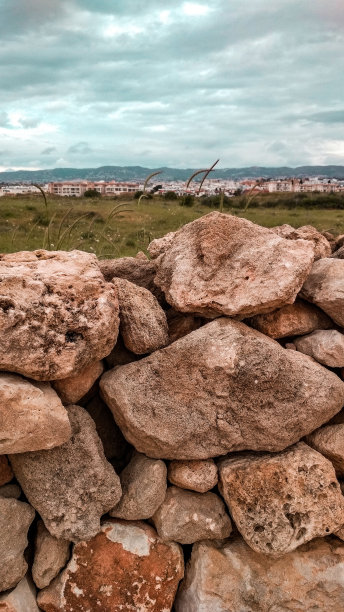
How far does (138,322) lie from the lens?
3.55 meters

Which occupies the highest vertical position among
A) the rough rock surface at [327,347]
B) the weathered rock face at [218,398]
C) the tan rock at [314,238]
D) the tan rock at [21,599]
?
the tan rock at [314,238]

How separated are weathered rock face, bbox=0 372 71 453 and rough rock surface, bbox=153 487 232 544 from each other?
2.94ft

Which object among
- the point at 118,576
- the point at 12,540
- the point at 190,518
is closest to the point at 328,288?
the point at 190,518

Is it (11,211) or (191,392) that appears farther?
(11,211)

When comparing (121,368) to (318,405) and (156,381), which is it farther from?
(318,405)

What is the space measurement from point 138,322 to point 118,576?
1605mm

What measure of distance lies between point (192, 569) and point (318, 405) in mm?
1363

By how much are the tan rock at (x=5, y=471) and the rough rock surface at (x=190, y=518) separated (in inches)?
38.8

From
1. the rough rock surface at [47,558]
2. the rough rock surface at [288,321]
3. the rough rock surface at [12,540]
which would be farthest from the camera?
the rough rock surface at [288,321]

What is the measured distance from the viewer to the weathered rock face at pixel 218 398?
3391 millimetres

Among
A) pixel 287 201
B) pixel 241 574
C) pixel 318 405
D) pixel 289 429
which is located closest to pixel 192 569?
pixel 241 574

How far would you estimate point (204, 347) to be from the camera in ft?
11.4

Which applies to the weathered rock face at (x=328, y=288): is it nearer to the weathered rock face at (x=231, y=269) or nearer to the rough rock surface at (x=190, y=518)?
the weathered rock face at (x=231, y=269)

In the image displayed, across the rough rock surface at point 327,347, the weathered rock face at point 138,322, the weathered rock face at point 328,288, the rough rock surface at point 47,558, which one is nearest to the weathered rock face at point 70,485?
the rough rock surface at point 47,558
